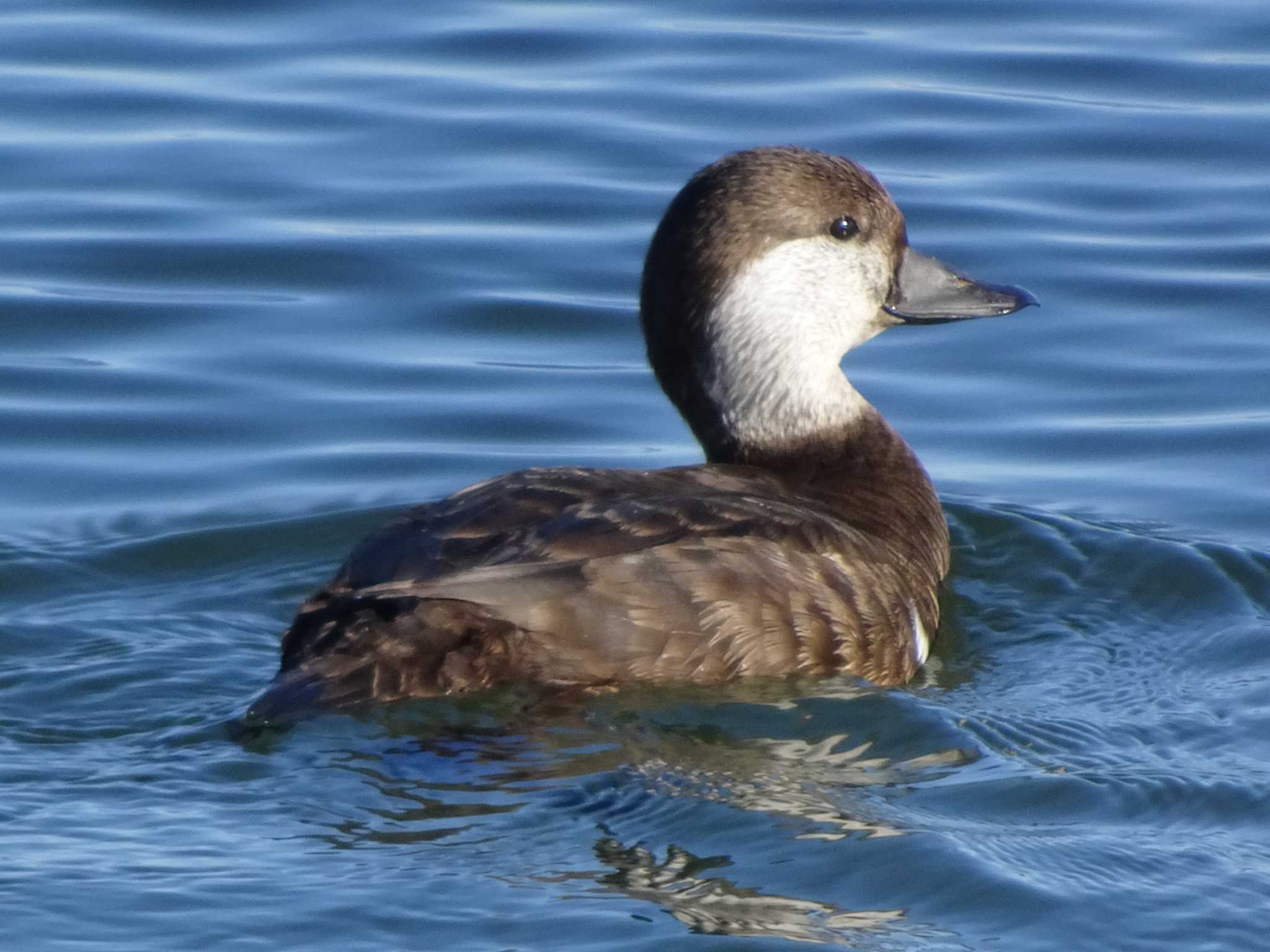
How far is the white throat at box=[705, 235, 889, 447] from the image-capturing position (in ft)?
19.6

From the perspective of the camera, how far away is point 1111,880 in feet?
14.1

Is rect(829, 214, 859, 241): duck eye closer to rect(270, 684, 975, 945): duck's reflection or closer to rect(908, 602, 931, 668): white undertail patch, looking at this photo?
rect(908, 602, 931, 668): white undertail patch

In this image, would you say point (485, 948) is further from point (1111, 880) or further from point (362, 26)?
point (362, 26)

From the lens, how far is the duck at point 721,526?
15.8 feet

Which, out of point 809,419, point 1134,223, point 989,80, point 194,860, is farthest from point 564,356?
point 194,860

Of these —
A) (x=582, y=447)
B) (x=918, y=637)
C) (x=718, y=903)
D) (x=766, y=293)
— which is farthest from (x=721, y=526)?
(x=582, y=447)

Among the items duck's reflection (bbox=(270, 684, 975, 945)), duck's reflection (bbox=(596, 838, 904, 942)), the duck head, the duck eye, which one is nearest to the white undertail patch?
duck's reflection (bbox=(270, 684, 975, 945))

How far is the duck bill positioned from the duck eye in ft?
0.92

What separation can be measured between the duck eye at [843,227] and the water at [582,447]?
0.99 metres

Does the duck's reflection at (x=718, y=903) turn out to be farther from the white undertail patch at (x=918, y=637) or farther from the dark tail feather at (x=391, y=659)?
the white undertail patch at (x=918, y=637)

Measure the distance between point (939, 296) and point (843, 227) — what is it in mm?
497

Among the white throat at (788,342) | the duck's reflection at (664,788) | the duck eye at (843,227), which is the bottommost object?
the duck's reflection at (664,788)

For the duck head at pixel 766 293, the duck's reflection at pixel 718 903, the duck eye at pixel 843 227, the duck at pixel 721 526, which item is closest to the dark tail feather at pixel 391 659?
the duck at pixel 721 526

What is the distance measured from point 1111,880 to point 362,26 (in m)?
7.30
